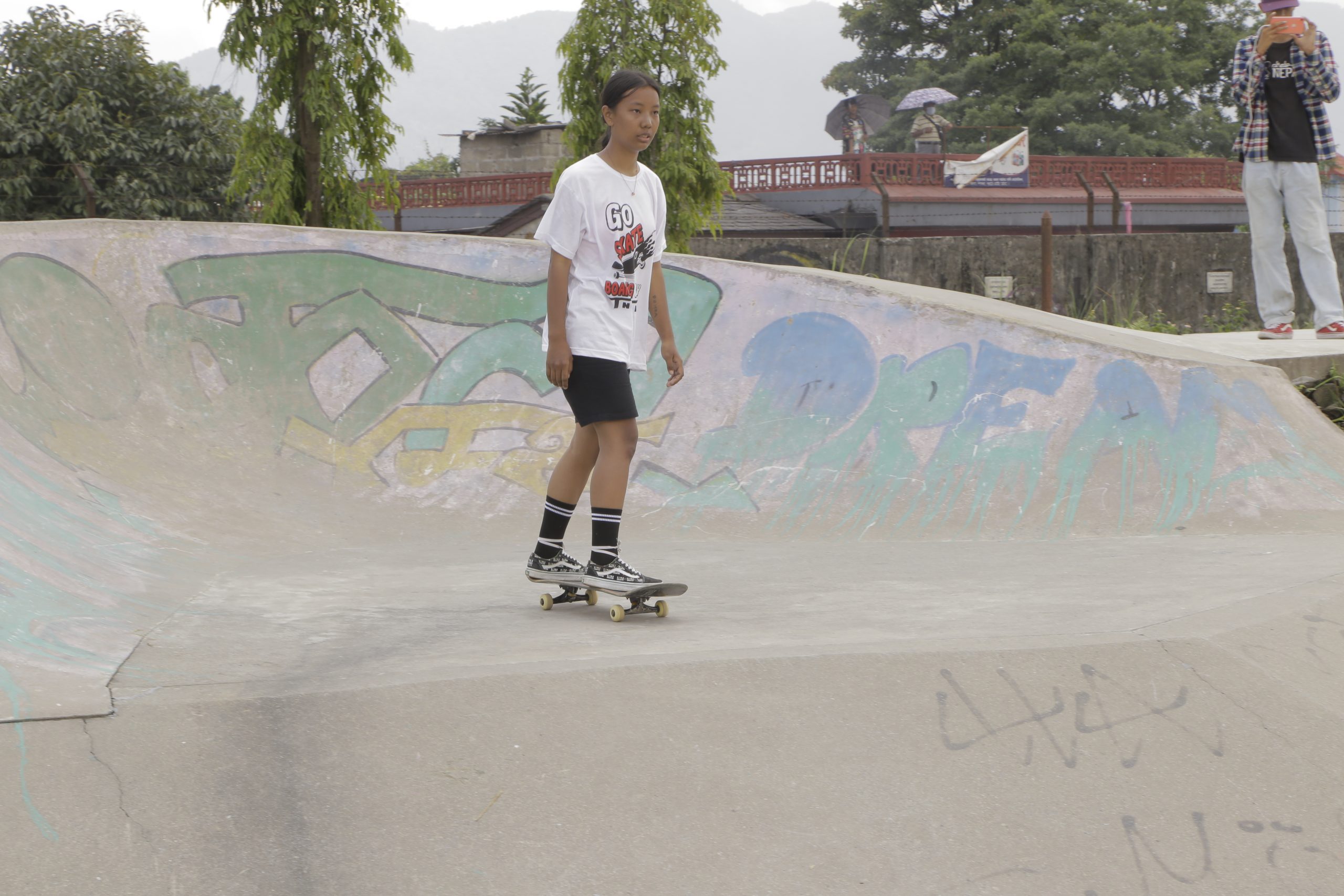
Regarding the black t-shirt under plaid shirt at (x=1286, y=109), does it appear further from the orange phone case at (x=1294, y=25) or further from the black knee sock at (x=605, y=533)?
the black knee sock at (x=605, y=533)

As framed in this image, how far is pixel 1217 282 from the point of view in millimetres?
15203

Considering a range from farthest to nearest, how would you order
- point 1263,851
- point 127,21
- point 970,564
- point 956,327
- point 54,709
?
point 127,21 → point 956,327 → point 970,564 → point 54,709 → point 1263,851

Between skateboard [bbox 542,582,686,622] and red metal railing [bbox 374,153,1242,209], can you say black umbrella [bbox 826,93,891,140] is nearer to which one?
red metal railing [bbox 374,153,1242,209]

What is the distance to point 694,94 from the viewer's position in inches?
490

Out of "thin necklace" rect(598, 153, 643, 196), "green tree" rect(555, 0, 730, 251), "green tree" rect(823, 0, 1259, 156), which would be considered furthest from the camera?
"green tree" rect(823, 0, 1259, 156)

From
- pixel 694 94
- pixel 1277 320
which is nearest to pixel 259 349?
pixel 1277 320

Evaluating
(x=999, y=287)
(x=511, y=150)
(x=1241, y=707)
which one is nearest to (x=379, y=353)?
(x=1241, y=707)

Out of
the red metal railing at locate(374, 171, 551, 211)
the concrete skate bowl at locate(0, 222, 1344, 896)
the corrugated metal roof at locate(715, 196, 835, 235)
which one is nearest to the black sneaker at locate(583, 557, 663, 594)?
the concrete skate bowl at locate(0, 222, 1344, 896)

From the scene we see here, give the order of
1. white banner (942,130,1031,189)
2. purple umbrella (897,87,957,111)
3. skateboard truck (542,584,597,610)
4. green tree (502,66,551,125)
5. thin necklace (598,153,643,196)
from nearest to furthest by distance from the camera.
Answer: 1. thin necklace (598,153,643,196)
2. skateboard truck (542,584,597,610)
3. white banner (942,130,1031,189)
4. purple umbrella (897,87,957,111)
5. green tree (502,66,551,125)

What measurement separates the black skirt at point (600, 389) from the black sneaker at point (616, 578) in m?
0.44

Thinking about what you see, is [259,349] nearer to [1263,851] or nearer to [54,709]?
[54,709]

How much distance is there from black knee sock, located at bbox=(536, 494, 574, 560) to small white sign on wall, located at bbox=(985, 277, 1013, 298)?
451 inches

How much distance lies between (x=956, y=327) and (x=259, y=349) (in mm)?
3598

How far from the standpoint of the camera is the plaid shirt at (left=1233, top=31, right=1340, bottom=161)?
7074 millimetres
